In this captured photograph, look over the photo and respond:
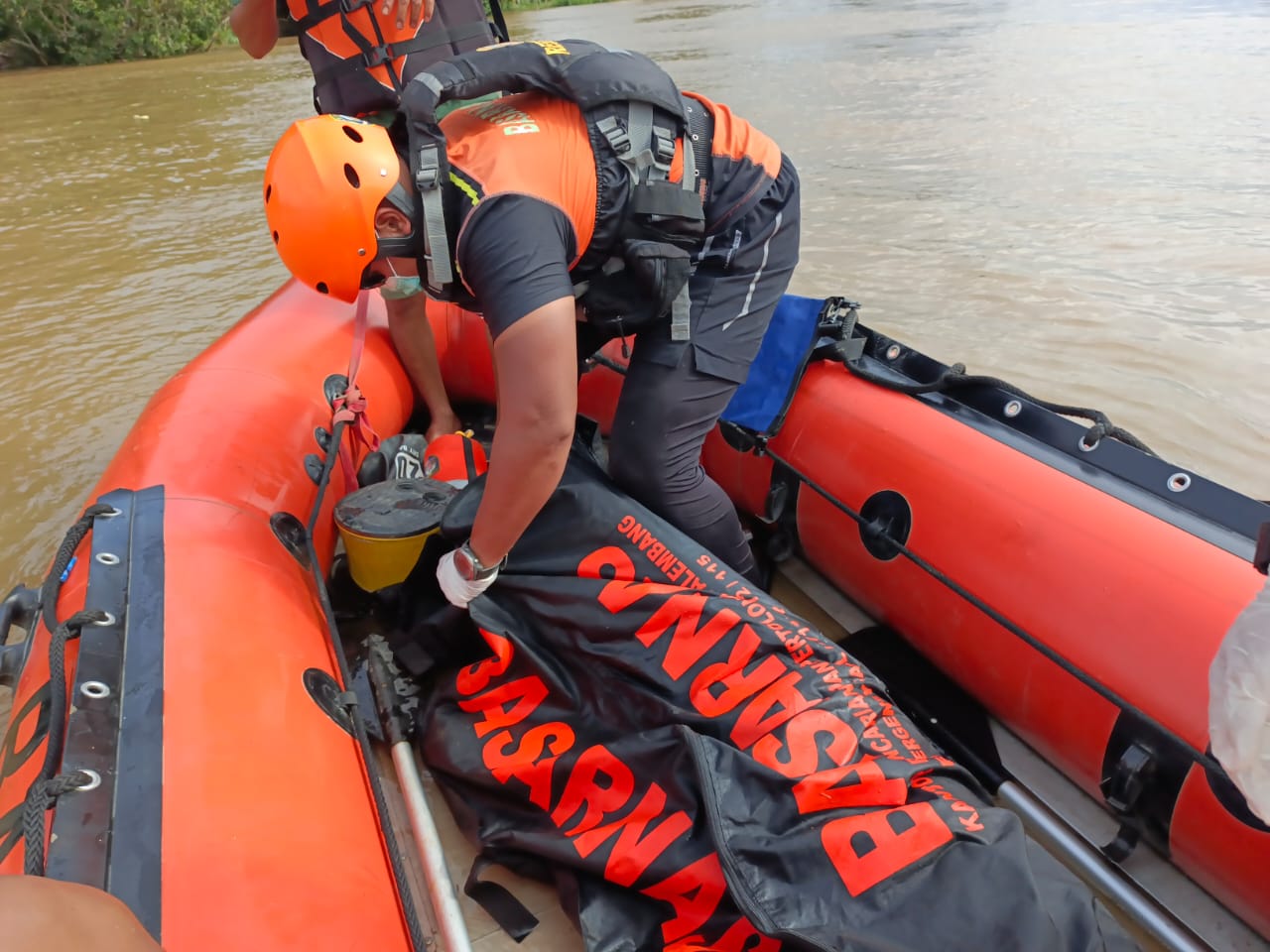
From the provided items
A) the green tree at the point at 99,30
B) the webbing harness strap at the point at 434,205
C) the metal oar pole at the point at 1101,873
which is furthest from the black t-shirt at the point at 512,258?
the green tree at the point at 99,30

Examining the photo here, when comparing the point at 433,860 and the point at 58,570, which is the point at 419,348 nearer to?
the point at 58,570

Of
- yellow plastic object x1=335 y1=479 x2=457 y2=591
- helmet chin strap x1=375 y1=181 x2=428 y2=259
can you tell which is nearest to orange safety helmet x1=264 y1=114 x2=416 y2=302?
helmet chin strap x1=375 y1=181 x2=428 y2=259

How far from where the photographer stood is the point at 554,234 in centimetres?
130

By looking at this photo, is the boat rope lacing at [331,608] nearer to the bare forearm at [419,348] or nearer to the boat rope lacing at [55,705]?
the bare forearm at [419,348]

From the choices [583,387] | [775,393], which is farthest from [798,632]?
[583,387]

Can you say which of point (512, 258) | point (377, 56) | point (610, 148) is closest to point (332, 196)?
point (512, 258)

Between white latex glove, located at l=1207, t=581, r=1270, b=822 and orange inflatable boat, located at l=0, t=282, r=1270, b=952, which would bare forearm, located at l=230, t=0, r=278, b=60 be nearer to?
orange inflatable boat, located at l=0, t=282, r=1270, b=952

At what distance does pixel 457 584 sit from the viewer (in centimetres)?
156

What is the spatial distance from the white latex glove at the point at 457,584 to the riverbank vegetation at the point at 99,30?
1697 cm

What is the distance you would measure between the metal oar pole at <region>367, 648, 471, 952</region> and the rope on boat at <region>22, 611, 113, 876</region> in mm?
518

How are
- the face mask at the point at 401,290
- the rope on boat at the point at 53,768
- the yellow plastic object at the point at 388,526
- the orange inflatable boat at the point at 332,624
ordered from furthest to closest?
the face mask at the point at 401,290 < the yellow plastic object at the point at 388,526 < the orange inflatable boat at the point at 332,624 < the rope on boat at the point at 53,768

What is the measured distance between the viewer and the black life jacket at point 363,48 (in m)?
2.05

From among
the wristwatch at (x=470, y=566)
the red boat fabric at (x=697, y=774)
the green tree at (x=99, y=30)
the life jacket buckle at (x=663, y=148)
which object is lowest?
the red boat fabric at (x=697, y=774)

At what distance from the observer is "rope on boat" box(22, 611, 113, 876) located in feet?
3.18
